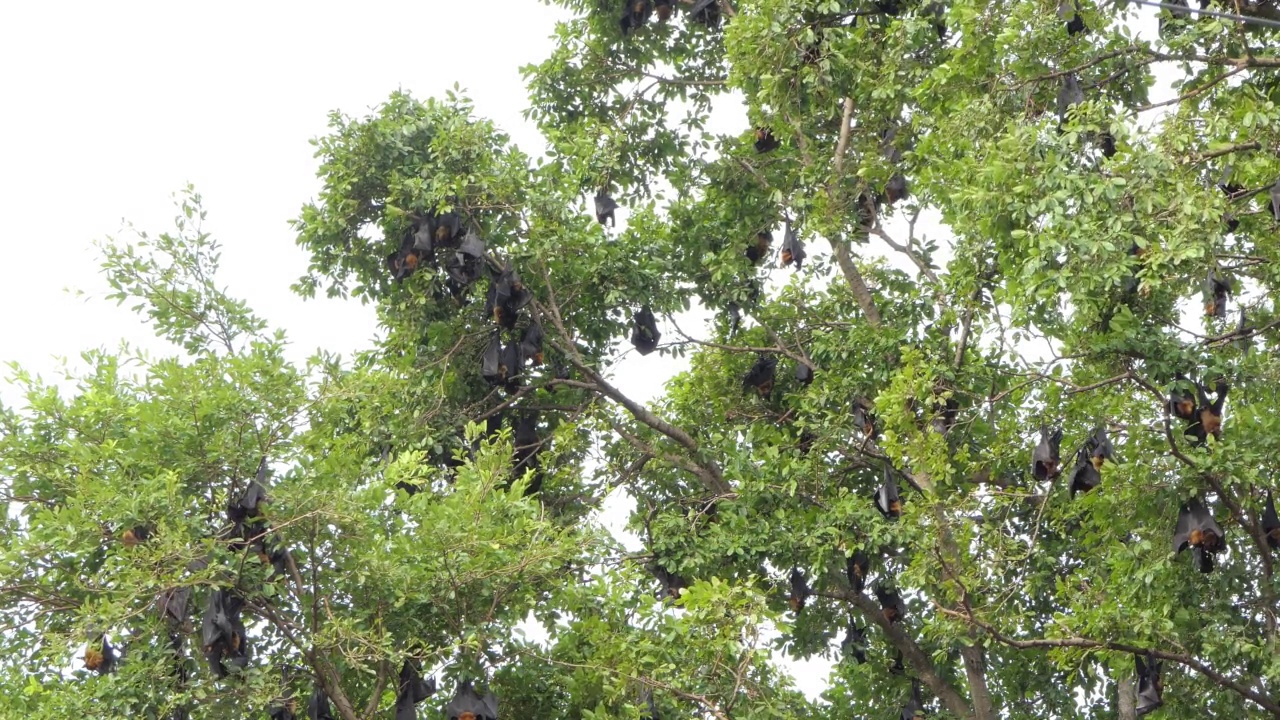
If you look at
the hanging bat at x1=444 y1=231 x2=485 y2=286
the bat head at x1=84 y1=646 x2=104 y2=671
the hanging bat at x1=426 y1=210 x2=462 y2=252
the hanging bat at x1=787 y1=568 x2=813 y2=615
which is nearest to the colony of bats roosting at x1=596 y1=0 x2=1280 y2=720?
the hanging bat at x1=787 y1=568 x2=813 y2=615

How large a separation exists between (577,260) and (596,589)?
168 inches

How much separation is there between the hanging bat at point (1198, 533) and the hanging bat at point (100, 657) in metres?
7.84

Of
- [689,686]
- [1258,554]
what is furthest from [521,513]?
[1258,554]

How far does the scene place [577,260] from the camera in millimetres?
15195

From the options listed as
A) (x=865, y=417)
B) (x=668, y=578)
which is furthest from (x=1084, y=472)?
(x=668, y=578)

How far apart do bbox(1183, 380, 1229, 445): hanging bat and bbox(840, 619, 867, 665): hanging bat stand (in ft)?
14.3

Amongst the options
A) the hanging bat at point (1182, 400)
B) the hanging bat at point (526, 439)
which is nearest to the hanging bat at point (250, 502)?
the hanging bat at point (526, 439)

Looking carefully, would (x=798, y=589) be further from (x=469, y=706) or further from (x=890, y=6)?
(x=890, y=6)

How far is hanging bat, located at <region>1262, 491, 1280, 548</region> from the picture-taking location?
41.9 feet

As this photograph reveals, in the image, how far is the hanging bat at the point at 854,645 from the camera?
15711 millimetres

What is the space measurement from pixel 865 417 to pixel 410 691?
6157 mm

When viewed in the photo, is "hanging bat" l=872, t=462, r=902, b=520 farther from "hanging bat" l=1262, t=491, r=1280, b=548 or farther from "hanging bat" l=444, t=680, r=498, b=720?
"hanging bat" l=444, t=680, r=498, b=720

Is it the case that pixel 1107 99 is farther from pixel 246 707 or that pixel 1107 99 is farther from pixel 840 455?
pixel 246 707

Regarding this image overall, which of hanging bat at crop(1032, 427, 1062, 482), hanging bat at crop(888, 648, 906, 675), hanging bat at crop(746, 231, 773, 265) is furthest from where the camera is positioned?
hanging bat at crop(746, 231, 773, 265)
